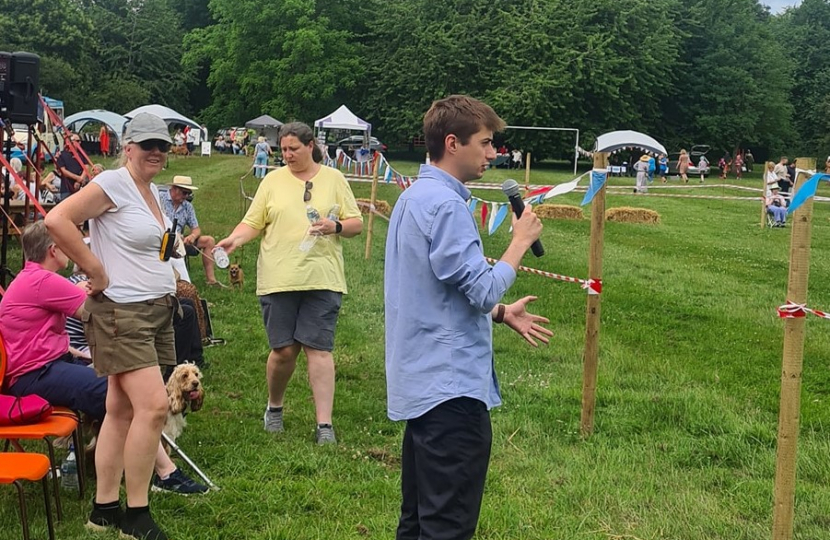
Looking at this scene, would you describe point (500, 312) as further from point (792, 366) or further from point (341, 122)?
point (341, 122)

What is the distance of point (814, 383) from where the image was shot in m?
6.57

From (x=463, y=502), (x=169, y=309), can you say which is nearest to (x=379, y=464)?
(x=169, y=309)

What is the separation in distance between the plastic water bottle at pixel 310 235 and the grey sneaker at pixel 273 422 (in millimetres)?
1104

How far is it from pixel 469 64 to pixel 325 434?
4810 cm

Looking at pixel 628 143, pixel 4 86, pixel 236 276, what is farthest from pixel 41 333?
pixel 628 143

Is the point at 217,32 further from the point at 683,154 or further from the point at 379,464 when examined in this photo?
Result: the point at 379,464

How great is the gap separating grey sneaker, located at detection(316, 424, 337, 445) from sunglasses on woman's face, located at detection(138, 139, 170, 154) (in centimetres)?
217

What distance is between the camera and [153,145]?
369cm

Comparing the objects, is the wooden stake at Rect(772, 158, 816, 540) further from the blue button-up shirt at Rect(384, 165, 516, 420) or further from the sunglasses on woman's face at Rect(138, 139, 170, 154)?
the sunglasses on woman's face at Rect(138, 139, 170, 154)

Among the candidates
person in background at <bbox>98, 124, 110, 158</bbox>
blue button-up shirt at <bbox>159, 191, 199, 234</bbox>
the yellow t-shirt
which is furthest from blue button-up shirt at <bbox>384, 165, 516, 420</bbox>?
person in background at <bbox>98, 124, 110, 158</bbox>

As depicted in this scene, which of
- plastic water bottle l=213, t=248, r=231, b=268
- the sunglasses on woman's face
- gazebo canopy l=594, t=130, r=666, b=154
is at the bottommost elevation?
plastic water bottle l=213, t=248, r=231, b=268

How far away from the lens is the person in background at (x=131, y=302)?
3.56m

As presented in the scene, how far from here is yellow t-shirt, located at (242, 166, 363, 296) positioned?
5.11 metres

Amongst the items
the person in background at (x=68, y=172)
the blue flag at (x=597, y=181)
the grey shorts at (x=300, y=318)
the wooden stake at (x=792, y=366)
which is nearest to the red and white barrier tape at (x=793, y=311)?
the wooden stake at (x=792, y=366)
